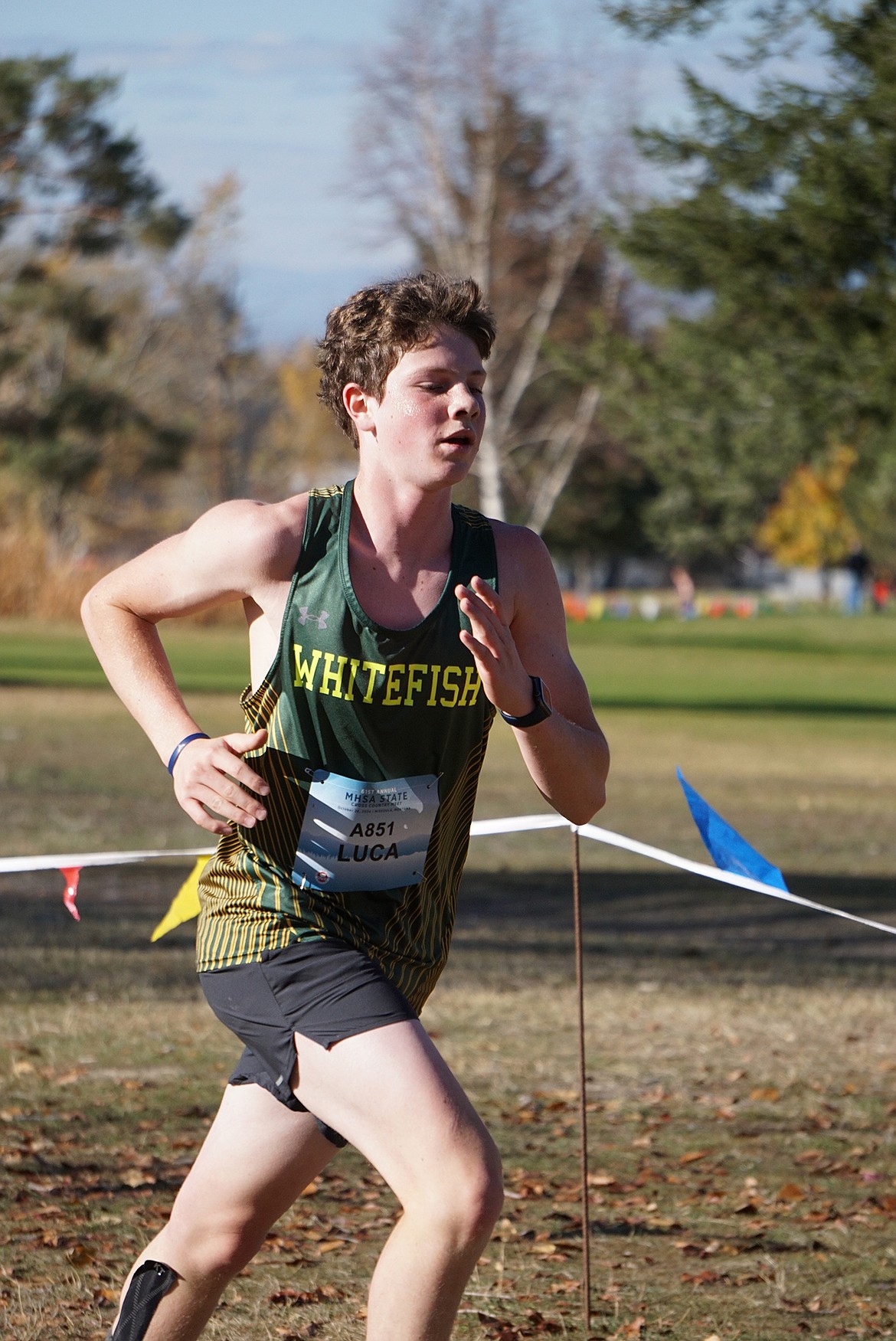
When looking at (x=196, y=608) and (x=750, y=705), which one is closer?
(x=196, y=608)

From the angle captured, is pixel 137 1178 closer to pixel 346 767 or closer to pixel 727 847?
pixel 727 847

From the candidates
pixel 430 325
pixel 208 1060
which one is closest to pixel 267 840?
pixel 430 325

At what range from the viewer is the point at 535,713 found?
2.97 m

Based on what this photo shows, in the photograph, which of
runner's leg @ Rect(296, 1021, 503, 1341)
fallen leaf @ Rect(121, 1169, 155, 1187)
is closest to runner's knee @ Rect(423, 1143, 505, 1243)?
runner's leg @ Rect(296, 1021, 503, 1341)

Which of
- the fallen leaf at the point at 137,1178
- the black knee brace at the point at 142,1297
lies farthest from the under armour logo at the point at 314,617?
the fallen leaf at the point at 137,1178

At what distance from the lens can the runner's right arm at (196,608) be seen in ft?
9.62

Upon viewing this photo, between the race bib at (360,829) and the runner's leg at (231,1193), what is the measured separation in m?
0.38

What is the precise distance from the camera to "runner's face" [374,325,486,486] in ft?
9.91

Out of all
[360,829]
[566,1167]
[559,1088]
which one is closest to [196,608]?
[360,829]

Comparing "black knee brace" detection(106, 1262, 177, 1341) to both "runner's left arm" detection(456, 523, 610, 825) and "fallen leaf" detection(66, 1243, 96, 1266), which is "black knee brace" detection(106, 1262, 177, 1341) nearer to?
"runner's left arm" detection(456, 523, 610, 825)

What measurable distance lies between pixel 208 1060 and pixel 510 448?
164 feet

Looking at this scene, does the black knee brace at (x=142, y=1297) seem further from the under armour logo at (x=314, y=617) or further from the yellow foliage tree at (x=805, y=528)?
the yellow foliage tree at (x=805, y=528)

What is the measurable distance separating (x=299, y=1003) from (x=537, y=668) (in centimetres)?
74

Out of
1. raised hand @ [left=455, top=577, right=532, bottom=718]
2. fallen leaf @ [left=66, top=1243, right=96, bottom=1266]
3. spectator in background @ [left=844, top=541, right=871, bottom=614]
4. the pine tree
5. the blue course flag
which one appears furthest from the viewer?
spectator in background @ [left=844, top=541, right=871, bottom=614]
